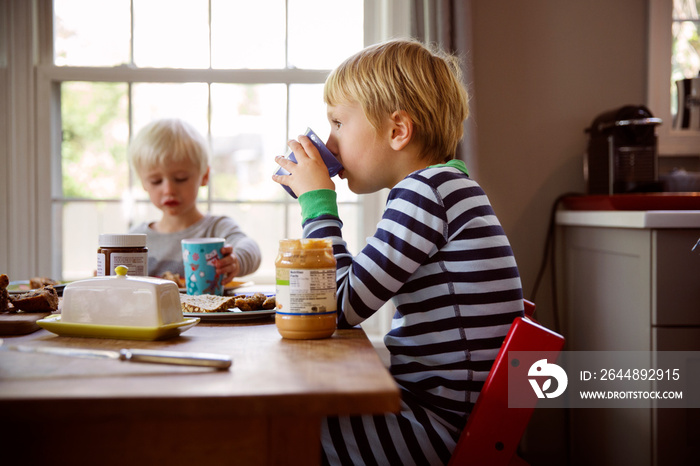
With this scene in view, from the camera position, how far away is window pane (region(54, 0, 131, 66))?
236cm

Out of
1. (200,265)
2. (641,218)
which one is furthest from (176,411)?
(641,218)

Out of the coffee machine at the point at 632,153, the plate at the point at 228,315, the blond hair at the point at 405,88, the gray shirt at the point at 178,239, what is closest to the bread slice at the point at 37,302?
the plate at the point at 228,315

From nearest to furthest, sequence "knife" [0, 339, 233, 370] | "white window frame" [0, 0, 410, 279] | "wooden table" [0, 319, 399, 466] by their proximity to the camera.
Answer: "wooden table" [0, 319, 399, 466], "knife" [0, 339, 233, 370], "white window frame" [0, 0, 410, 279]

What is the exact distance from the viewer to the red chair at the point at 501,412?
0.86 meters

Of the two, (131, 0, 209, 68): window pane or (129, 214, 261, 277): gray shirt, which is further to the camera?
(131, 0, 209, 68): window pane

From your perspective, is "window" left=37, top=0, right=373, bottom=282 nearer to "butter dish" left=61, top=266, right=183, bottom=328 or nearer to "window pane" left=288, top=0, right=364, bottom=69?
"window pane" left=288, top=0, right=364, bottom=69

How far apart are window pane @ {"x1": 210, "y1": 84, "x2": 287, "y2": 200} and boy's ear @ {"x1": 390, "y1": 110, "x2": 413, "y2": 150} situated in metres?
1.23

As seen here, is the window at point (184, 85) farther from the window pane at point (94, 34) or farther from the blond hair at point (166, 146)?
the blond hair at point (166, 146)

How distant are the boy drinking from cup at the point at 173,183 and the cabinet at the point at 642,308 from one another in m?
1.20

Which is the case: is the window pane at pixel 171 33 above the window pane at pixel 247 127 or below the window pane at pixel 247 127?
above

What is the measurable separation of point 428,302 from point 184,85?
1.73 meters

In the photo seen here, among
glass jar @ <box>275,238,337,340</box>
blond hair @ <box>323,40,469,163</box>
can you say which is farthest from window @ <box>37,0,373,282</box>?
glass jar @ <box>275,238,337,340</box>

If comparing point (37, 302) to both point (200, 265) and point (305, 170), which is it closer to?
point (200, 265)

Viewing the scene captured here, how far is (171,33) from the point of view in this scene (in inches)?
93.1
